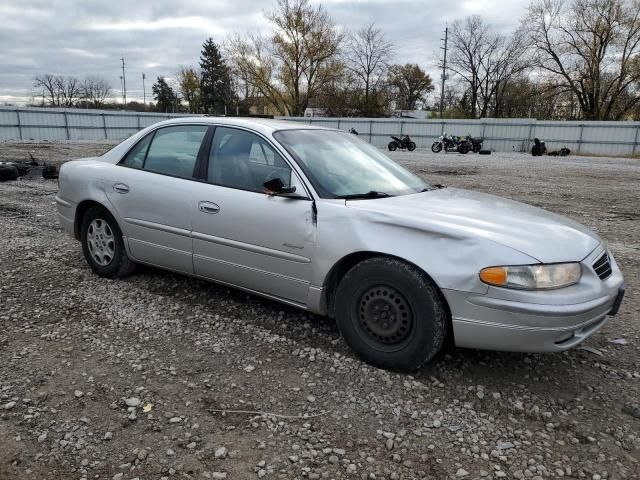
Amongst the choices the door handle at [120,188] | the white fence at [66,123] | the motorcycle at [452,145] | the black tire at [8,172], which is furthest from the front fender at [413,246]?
the white fence at [66,123]

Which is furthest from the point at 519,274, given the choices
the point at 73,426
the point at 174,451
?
the point at 73,426

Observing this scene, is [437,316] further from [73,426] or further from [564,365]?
[73,426]

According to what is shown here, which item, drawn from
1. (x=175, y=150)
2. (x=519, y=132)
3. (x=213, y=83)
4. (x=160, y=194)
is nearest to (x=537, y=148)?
(x=519, y=132)

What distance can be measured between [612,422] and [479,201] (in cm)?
166

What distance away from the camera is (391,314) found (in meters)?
3.06

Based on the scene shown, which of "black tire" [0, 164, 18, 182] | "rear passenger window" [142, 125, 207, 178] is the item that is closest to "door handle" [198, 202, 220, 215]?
"rear passenger window" [142, 125, 207, 178]

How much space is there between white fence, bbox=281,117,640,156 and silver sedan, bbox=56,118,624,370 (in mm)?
23421

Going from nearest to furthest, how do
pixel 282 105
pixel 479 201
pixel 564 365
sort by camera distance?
pixel 564 365, pixel 479 201, pixel 282 105

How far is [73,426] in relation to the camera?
2578 millimetres

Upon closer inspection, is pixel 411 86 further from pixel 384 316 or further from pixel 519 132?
pixel 384 316

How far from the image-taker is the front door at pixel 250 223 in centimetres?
340

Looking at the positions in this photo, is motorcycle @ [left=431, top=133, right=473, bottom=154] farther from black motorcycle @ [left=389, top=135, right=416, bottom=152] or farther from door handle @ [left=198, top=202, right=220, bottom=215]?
door handle @ [left=198, top=202, right=220, bottom=215]

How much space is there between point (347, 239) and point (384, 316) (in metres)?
0.53

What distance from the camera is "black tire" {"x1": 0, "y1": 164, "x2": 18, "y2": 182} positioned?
35.6 ft
